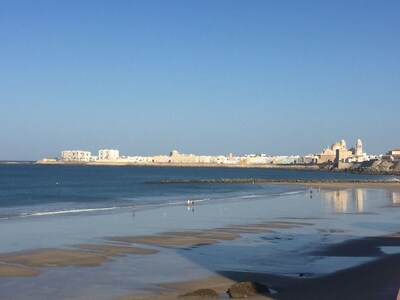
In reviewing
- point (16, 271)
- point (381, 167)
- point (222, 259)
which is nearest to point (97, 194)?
point (222, 259)

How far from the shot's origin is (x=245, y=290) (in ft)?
35.7

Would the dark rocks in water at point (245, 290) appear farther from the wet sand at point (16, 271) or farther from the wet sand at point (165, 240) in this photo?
the wet sand at point (165, 240)

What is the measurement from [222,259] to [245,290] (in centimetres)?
452

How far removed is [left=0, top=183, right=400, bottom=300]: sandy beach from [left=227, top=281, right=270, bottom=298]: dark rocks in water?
0.21 meters

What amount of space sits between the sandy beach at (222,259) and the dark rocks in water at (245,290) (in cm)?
21

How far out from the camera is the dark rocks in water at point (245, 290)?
424 inches

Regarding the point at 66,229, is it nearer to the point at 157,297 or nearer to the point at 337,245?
the point at 337,245

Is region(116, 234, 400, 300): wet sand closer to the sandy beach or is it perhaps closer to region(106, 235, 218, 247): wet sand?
the sandy beach

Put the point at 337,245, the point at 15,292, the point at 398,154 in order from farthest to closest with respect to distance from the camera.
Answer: the point at 398,154 → the point at 337,245 → the point at 15,292

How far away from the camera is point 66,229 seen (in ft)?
73.7

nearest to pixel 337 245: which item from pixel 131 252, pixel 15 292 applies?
pixel 131 252

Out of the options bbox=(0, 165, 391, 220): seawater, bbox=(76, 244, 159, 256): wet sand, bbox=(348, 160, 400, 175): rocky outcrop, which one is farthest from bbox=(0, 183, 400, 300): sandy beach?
bbox=(348, 160, 400, 175): rocky outcrop

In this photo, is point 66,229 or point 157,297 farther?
point 66,229

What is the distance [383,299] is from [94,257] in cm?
832
